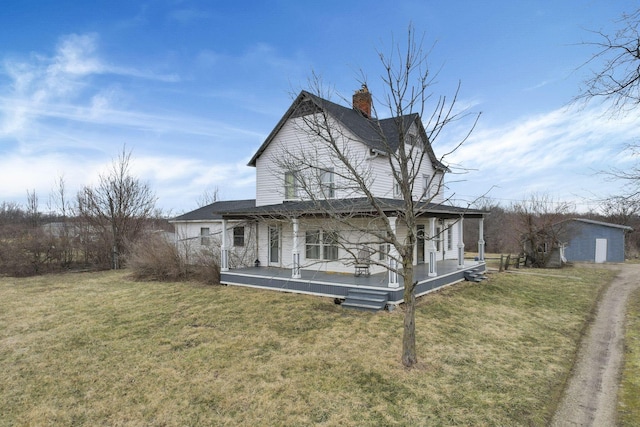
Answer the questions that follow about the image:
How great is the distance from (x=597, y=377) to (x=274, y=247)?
1277 cm

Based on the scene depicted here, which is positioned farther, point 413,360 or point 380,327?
point 380,327

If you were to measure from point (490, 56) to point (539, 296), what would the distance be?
9548 mm

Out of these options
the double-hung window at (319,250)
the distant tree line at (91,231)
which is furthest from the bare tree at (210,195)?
the double-hung window at (319,250)

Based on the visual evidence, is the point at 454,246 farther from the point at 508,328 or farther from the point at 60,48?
the point at 60,48

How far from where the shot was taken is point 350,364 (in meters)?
7.10

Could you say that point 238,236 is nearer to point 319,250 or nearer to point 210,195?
point 319,250

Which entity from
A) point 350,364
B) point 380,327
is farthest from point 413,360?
point 380,327

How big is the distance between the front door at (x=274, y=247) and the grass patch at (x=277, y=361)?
13.3 ft

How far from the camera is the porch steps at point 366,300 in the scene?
421 inches

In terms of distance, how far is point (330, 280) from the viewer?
12594 mm

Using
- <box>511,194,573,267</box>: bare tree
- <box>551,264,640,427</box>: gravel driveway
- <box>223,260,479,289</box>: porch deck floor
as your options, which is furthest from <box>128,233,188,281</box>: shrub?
<box>511,194,573,267</box>: bare tree

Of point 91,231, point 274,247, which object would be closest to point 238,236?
point 274,247

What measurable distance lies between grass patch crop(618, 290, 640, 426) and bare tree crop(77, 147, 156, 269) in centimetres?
2530

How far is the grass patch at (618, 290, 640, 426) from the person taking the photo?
5361 mm
